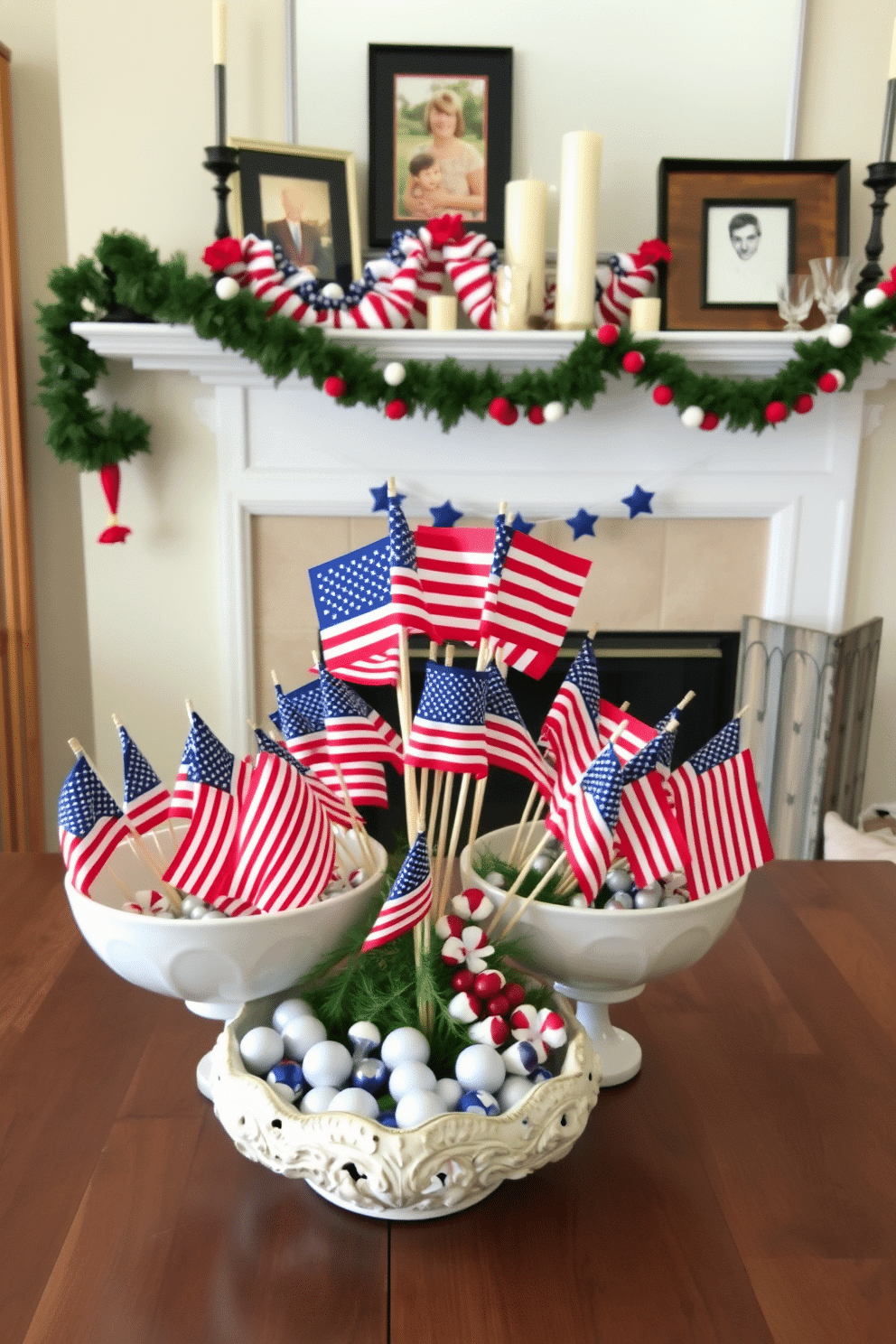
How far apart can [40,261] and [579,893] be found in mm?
2494

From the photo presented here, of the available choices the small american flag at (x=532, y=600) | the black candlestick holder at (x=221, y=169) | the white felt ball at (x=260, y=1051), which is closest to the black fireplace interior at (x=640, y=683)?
the black candlestick holder at (x=221, y=169)

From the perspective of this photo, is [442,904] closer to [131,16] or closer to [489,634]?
[489,634]

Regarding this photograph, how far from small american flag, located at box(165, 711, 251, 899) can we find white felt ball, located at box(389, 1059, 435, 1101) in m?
0.18

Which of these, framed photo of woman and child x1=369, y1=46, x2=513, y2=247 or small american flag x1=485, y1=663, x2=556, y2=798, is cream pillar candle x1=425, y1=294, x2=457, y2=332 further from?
small american flag x1=485, y1=663, x2=556, y2=798

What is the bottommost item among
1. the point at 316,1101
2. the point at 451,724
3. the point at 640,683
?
the point at 640,683

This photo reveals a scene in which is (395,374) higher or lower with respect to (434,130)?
lower

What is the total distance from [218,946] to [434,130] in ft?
6.83

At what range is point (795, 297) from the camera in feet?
7.38

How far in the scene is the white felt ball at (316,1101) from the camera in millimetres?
673

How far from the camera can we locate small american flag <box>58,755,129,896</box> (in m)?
0.78

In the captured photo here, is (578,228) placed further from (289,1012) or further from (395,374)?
(289,1012)

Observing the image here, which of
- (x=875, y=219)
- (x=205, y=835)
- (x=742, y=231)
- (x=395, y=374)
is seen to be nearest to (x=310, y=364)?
(x=395, y=374)

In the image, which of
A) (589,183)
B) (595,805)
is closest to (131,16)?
(589,183)

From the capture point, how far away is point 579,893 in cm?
83
